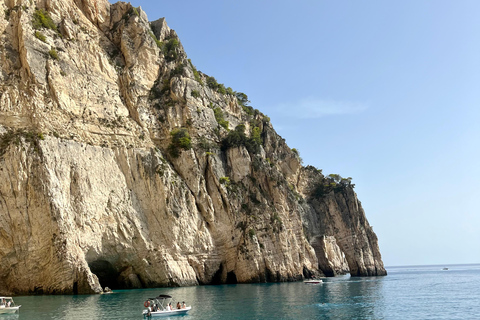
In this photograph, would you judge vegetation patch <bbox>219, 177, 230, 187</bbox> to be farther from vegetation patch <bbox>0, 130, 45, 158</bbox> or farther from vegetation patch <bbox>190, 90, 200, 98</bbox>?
vegetation patch <bbox>0, 130, 45, 158</bbox>

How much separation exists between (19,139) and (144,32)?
30.6 meters

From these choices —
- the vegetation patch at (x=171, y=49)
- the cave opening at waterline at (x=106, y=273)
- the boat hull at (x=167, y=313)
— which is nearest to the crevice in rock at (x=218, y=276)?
the cave opening at waterline at (x=106, y=273)

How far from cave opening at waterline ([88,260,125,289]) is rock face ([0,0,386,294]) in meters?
0.20

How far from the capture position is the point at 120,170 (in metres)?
54.5

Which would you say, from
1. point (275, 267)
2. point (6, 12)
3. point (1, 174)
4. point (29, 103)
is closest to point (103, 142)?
point (29, 103)

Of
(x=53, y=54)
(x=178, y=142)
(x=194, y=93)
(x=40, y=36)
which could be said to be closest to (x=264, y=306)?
(x=178, y=142)

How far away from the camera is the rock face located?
145 feet

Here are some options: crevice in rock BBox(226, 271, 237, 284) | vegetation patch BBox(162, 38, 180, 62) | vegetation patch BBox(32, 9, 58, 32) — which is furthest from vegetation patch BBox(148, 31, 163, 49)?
crevice in rock BBox(226, 271, 237, 284)

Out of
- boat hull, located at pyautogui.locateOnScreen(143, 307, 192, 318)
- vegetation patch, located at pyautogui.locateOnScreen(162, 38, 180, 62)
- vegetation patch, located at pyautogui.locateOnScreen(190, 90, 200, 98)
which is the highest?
vegetation patch, located at pyautogui.locateOnScreen(162, 38, 180, 62)

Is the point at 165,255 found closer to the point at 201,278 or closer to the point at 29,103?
the point at 201,278

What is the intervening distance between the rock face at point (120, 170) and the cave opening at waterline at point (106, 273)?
197 mm

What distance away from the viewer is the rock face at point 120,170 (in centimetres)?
4428

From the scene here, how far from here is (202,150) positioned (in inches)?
2542

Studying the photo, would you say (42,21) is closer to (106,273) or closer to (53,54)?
(53,54)
